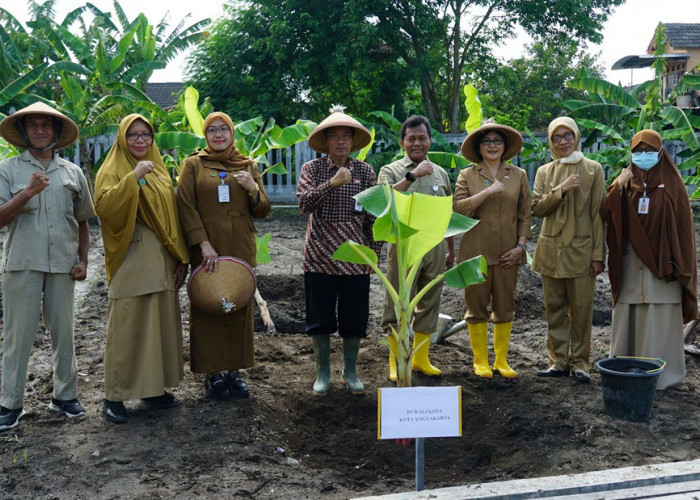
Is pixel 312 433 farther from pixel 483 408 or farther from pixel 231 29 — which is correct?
pixel 231 29

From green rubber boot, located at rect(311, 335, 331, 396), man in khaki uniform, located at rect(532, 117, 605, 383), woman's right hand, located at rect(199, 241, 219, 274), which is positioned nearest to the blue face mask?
man in khaki uniform, located at rect(532, 117, 605, 383)

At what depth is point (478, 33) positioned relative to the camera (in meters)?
17.8

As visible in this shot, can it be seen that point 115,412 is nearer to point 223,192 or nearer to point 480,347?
point 223,192

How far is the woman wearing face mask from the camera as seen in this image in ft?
17.1

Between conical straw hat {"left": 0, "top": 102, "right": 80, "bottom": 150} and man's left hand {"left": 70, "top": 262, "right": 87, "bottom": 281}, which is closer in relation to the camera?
conical straw hat {"left": 0, "top": 102, "right": 80, "bottom": 150}

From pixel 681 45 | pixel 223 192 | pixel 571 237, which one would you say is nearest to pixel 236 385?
pixel 223 192

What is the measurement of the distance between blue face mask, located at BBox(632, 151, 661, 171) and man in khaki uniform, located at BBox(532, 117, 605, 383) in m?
0.31

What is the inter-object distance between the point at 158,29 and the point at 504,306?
1095cm

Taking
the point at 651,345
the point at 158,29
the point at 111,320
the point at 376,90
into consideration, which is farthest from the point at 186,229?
the point at 376,90

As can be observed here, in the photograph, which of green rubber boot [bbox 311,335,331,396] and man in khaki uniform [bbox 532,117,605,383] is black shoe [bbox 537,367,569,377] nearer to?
man in khaki uniform [bbox 532,117,605,383]

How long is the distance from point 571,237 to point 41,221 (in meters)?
3.74

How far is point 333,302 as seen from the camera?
5207mm

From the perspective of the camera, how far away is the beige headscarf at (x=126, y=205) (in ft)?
14.6

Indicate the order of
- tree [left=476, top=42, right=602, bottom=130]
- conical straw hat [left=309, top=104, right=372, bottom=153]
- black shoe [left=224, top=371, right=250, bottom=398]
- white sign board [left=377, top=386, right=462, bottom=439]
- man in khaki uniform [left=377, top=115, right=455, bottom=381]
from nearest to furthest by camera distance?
1. white sign board [left=377, top=386, right=462, bottom=439]
2. conical straw hat [left=309, top=104, right=372, bottom=153]
3. black shoe [left=224, top=371, right=250, bottom=398]
4. man in khaki uniform [left=377, top=115, right=455, bottom=381]
5. tree [left=476, top=42, right=602, bottom=130]
